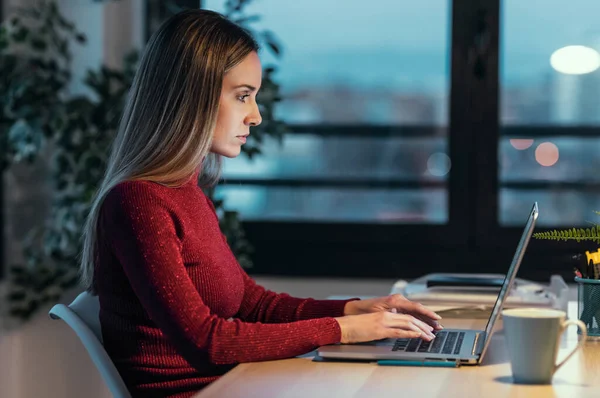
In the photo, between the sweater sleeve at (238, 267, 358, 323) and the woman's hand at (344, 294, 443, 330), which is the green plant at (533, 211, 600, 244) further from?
the sweater sleeve at (238, 267, 358, 323)

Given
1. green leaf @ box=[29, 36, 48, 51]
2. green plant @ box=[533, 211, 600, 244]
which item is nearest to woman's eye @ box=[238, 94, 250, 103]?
green plant @ box=[533, 211, 600, 244]

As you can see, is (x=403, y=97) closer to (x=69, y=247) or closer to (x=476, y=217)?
(x=476, y=217)

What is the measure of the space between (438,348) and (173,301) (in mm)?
436

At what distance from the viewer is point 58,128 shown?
9.36ft

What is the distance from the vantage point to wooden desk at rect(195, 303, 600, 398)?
1151 millimetres

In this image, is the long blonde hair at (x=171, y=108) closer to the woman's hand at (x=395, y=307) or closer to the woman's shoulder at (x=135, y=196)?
the woman's shoulder at (x=135, y=196)

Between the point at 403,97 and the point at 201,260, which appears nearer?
the point at 201,260

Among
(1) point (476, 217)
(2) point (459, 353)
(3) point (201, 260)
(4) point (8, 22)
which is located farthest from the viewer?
(1) point (476, 217)

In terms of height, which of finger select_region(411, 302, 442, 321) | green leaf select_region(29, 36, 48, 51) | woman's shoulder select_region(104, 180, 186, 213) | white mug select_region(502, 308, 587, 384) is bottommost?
finger select_region(411, 302, 442, 321)

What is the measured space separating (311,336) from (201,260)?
27 centimetres

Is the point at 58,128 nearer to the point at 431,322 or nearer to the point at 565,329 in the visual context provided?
the point at 431,322

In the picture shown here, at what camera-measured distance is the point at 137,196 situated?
4.79 ft

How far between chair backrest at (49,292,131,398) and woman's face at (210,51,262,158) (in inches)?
14.9

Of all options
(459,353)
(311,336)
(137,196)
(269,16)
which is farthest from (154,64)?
(269,16)
